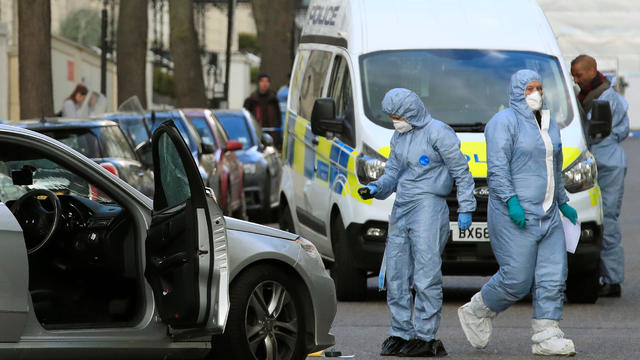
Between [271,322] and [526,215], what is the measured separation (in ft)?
7.02

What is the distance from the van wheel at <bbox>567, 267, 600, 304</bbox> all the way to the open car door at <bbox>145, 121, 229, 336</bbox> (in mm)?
5782

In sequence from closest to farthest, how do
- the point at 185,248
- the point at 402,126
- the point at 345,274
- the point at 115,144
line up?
the point at 185,248, the point at 402,126, the point at 345,274, the point at 115,144

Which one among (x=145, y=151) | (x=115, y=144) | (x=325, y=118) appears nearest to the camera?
(x=325, y=118)

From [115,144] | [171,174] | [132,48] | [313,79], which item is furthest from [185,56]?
[171,174]

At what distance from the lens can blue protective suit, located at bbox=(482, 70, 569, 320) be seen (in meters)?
9.62

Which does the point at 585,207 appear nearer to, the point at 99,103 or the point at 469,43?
the point at 469,43

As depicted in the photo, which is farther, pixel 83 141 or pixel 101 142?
pixel 101 142

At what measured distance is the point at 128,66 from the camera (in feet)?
107

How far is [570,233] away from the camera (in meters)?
9.99

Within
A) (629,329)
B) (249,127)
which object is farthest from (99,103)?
(629,329)

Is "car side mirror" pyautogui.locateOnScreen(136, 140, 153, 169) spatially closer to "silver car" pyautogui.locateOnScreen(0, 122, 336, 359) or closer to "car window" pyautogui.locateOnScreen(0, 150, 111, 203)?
"car window" pyautogui.locateOnScreen(0, 150, 111, 203)

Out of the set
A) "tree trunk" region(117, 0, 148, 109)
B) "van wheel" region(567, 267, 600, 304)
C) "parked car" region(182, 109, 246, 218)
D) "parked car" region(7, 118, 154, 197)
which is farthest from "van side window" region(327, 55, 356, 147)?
"tree trunk" region(117, 0, 148, 109)

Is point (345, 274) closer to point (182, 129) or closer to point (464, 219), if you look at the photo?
point (464, 219)

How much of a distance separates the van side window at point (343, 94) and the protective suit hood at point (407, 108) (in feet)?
9.72
